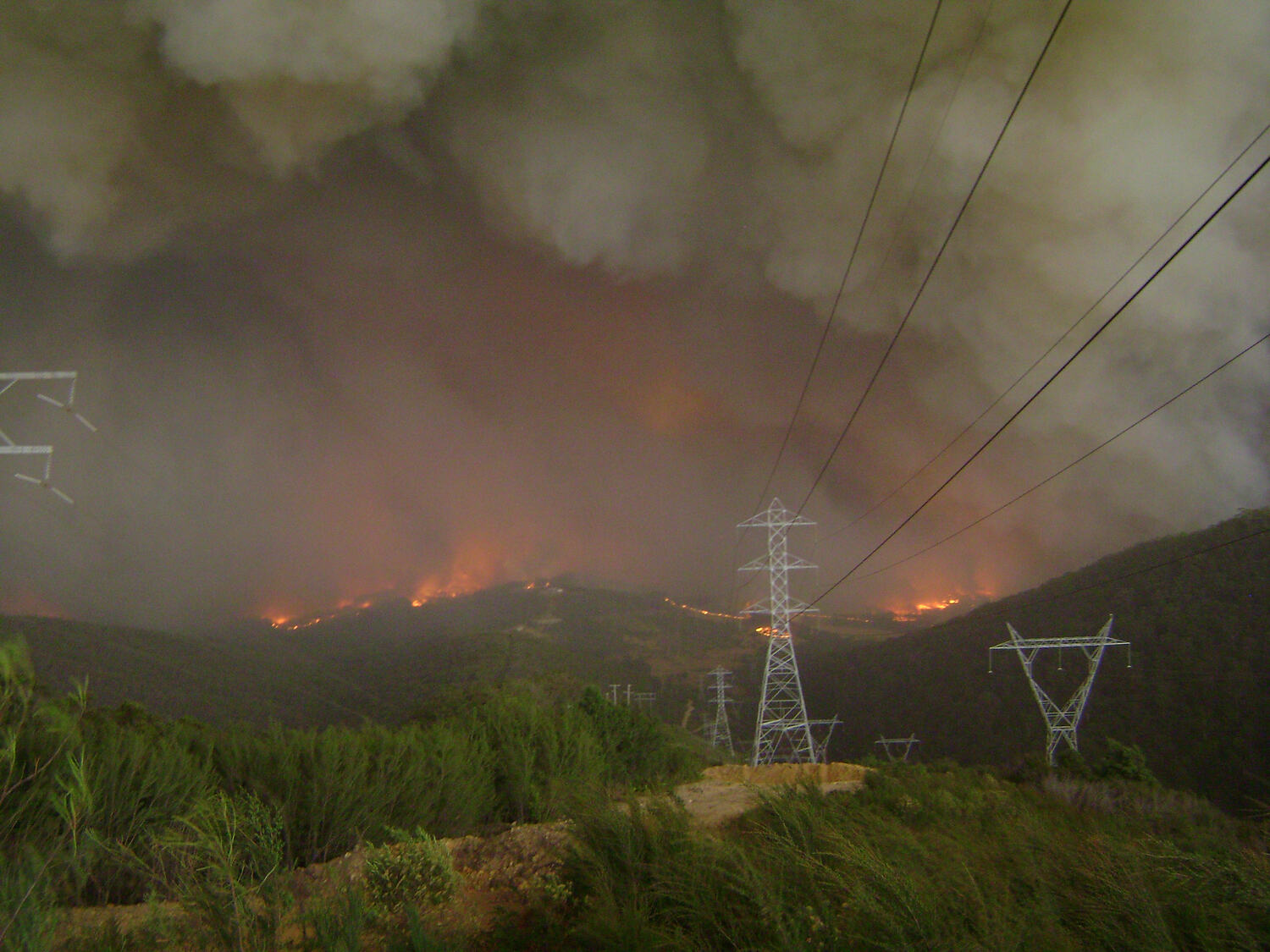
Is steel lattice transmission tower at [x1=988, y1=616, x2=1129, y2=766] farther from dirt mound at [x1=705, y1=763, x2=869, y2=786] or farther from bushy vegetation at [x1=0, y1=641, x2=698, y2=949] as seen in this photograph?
bushy vegetation at [x1=0, y1=641, x2=698, y2=949]

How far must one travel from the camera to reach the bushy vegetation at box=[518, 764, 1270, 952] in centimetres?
423

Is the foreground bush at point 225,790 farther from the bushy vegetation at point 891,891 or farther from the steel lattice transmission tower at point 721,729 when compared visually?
the steel lattice transmission tower at point 721,729

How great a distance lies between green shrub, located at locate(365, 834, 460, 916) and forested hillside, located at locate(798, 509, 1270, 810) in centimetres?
2100

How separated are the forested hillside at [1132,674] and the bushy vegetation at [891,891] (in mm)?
17951

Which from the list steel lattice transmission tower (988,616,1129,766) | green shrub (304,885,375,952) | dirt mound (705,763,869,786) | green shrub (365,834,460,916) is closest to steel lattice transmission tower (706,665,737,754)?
steel lattice transmission tower (988,616,1129,766)

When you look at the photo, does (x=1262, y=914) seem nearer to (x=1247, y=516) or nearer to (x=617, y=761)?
(x=617, y=761)

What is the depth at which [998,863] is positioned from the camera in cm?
629

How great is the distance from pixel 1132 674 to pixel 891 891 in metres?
36.6

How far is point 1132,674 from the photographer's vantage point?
3253cm

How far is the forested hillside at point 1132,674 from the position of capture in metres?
26.3

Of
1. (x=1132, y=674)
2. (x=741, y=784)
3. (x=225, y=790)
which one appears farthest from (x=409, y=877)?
(x=1132, y=674)

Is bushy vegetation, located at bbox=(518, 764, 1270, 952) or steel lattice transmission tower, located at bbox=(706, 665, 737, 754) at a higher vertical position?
bushy vegetation, located at bbox=(518, 764, 1270, 952)

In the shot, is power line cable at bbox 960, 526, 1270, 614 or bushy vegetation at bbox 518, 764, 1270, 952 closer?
bushy vegetation at bbox 518, 764, 1270, 952

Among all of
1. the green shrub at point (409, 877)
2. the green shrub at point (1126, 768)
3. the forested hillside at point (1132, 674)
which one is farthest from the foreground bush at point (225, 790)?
the forested hillside at point (1132, 674)
